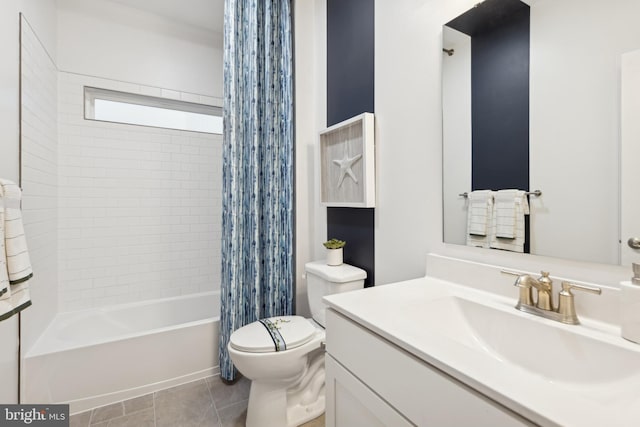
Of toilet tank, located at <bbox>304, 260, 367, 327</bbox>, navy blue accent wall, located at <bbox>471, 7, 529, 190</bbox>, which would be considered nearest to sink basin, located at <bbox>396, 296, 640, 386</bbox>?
navy blue accent wall, located at <bbox>471, 7, 529, 190</bbox>

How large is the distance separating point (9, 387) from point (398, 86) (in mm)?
2303

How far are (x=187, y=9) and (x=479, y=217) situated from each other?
2615 millimetres

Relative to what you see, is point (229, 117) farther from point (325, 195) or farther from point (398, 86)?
point (398, 86)

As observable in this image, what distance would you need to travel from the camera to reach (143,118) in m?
2.41

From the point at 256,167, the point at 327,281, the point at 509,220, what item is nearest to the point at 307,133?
the point at 256,167

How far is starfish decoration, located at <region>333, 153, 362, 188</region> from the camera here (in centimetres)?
159

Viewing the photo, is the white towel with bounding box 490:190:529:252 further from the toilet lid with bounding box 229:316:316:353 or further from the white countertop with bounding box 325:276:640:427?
the toilet lid with bounding box 229:316:316:353

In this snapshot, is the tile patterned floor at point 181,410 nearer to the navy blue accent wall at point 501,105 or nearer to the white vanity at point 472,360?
the white vanity at point 472,360

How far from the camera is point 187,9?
2277 mm

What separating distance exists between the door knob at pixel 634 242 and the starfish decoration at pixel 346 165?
1067 mm

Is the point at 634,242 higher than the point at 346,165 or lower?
lower

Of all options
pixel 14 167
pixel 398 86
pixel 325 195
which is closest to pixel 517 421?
pixel 398 86

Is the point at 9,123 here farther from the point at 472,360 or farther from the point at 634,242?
the point at 634,242

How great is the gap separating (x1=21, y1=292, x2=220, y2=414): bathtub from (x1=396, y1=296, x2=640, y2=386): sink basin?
150 cm
